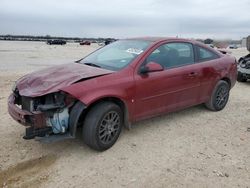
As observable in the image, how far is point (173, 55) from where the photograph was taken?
5.57 meters

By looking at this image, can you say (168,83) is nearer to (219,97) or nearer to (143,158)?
(143,158)

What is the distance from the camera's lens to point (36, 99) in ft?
13.8

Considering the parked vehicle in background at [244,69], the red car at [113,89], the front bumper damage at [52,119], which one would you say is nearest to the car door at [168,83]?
the red car at [113,89]

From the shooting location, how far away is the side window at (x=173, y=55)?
5.27 m

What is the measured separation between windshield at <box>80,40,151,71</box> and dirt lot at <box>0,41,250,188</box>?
118 cm

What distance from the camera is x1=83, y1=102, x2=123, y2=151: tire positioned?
4.33 meters

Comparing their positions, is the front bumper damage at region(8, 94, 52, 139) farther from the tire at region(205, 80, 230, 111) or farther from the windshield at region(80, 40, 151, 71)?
the tire at region(205, 80, 230, 111)

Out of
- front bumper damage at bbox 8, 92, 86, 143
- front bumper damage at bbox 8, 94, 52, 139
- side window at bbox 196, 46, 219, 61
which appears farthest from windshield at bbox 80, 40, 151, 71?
front bumper damage at bbox 8, 94, 52, 139

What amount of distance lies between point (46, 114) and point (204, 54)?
351 cm

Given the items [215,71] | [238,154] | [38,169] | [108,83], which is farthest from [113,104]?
[215,71]

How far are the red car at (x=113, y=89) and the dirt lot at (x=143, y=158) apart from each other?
341 mm

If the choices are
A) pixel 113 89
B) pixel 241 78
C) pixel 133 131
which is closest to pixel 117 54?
pixel 113 89

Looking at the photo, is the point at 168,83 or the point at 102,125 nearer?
the point at 102,125

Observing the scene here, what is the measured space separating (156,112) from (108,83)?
1.16m
